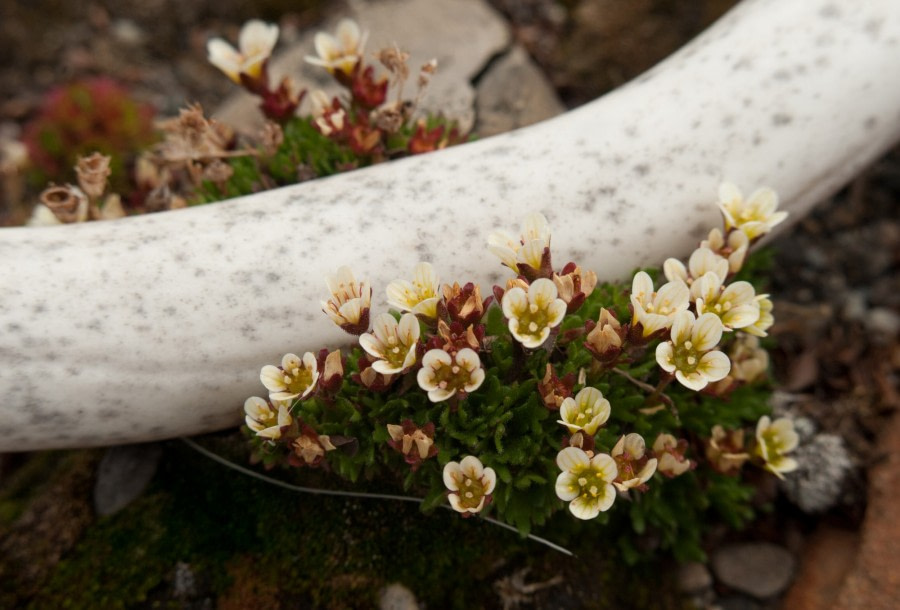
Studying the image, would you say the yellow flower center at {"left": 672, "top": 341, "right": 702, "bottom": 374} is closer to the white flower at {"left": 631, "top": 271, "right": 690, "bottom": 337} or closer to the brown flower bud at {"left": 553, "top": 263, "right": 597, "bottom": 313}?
the white flower at {"left": 631, "top": 271, "right": 690, "bottom": 337}

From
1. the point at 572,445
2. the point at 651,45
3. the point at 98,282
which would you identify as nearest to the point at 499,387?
the point at 572,445

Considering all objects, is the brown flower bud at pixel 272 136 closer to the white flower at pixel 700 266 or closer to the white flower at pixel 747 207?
the white flower at pixel 700 266

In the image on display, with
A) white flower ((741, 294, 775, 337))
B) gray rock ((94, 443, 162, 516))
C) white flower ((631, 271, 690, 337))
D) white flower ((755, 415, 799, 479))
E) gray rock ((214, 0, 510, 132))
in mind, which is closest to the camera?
white flower ((631, 271, 690, 337))

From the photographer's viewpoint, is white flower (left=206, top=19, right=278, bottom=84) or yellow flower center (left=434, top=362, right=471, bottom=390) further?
white flower (left=206, top=19, right=278, bottom=84)

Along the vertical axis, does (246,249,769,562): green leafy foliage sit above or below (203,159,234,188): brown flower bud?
below

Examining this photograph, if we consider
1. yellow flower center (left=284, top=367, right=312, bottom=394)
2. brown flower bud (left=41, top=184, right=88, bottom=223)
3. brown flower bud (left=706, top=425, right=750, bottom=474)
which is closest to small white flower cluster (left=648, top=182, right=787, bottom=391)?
brown flower bud (left=706, top=425, right=750, bottom=474)

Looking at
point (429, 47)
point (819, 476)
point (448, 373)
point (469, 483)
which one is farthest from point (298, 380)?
point (429, 47)

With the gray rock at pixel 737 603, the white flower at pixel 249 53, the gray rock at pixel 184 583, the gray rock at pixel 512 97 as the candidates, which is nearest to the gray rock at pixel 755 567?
the gray rock at pixel 737 603
